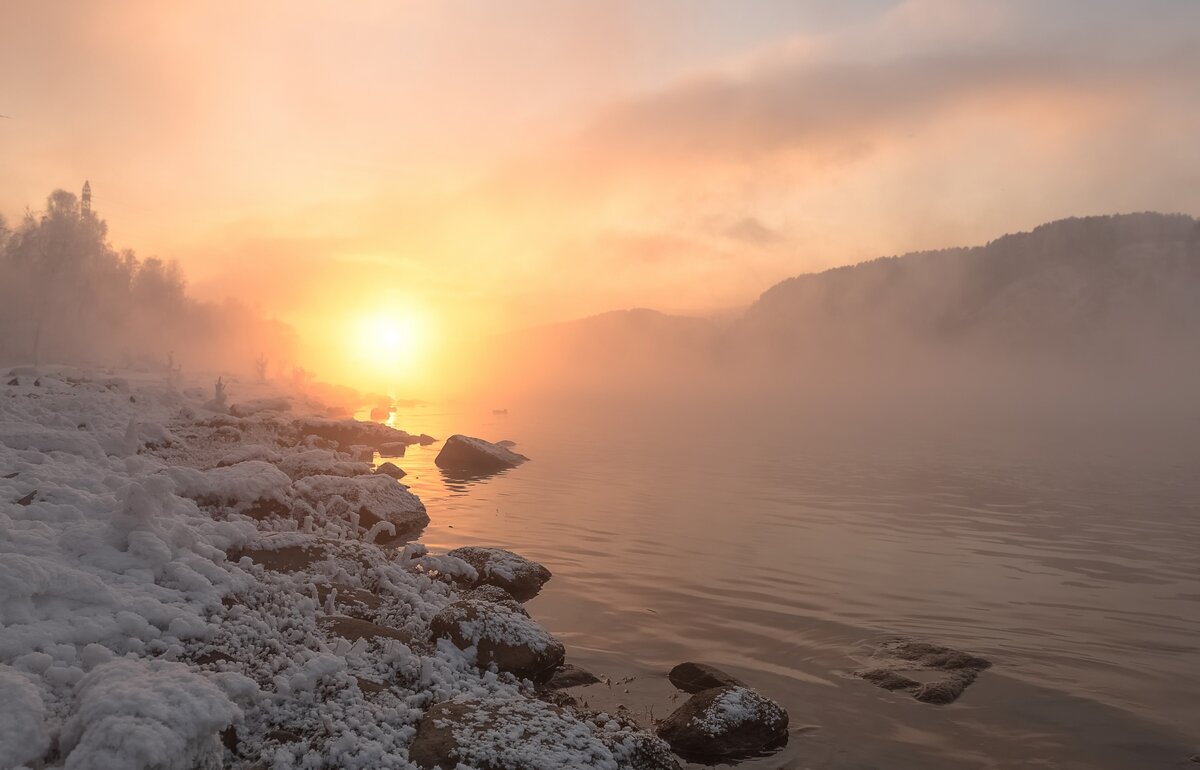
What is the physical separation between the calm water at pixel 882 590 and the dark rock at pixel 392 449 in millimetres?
4438

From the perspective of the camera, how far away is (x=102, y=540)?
28.2 feet

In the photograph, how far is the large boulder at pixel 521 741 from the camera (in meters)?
6.42

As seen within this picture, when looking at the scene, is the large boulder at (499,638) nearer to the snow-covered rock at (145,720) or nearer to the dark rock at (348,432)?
the snow-covered rock at (145,720)

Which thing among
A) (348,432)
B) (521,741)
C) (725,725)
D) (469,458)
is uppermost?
(348,432)

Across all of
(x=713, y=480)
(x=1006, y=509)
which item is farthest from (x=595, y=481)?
(x=1006, y=509)

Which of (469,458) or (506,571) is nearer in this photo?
(506,571)

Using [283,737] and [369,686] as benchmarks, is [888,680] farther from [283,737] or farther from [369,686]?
[283,737]

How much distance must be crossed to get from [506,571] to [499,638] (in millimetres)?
4601

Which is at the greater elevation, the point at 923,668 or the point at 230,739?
the point at 230,739

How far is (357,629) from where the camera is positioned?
877cm

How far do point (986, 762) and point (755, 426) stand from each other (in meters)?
64.3

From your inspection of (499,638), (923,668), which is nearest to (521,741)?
(499,638)

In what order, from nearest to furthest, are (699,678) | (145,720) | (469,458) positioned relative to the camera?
(145,720), (699,678), (469,458)

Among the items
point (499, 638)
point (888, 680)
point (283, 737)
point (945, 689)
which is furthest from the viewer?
point (888, 680)
